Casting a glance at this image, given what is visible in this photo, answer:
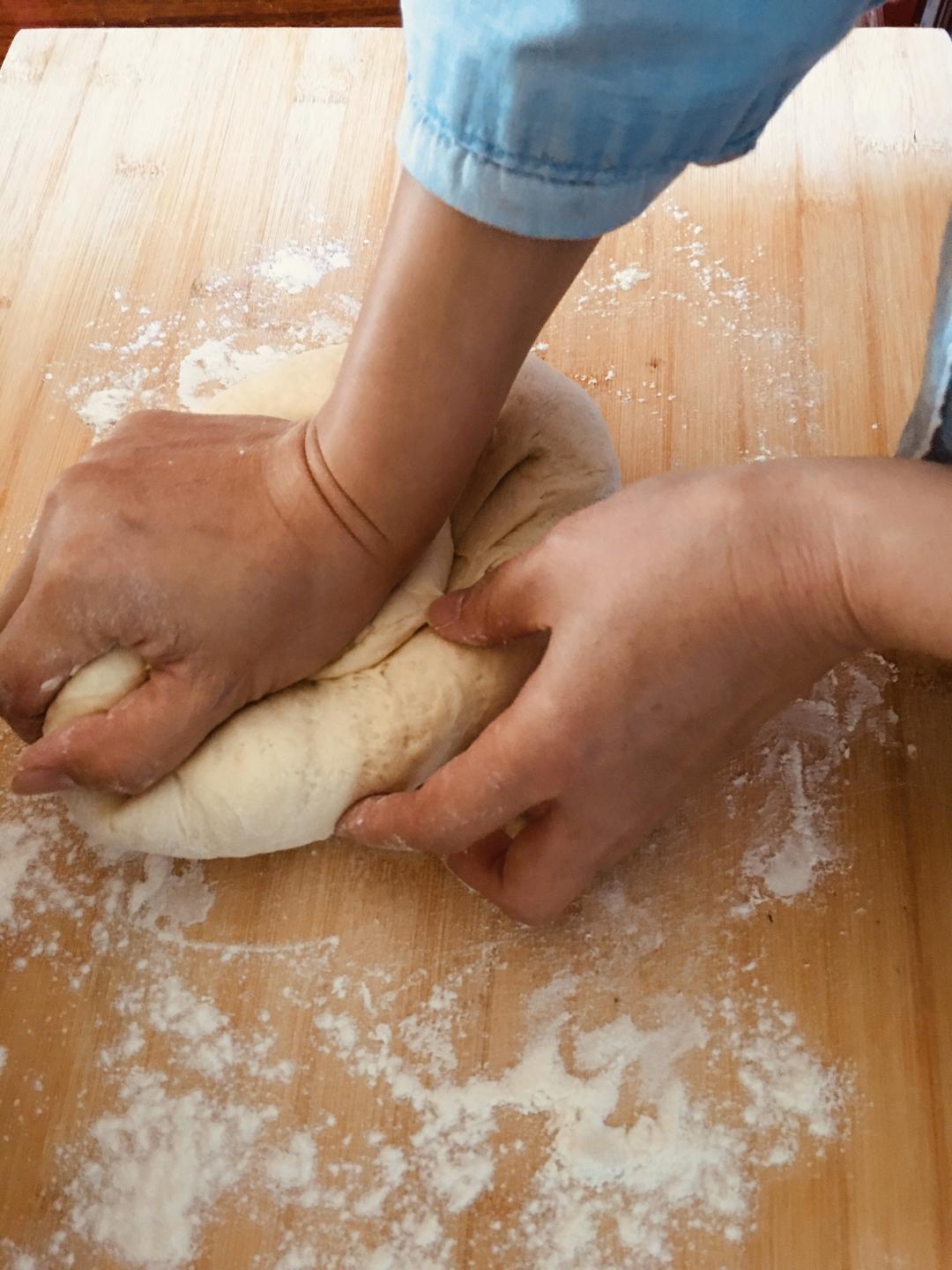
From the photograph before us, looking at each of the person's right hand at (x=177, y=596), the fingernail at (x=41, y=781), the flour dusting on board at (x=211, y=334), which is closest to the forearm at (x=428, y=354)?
the person's right hand at (x=177, y=596)

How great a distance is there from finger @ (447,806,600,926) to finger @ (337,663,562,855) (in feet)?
0.12

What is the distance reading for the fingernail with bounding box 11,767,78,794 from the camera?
940 millimetres

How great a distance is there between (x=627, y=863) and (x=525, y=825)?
108 mm

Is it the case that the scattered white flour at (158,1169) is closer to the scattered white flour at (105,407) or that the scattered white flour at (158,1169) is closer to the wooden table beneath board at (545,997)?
the wooden table beneath board at (545,997)

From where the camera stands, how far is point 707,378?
1.34m

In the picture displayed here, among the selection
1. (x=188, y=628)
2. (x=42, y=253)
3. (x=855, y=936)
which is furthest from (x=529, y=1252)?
(x=42, y=253)

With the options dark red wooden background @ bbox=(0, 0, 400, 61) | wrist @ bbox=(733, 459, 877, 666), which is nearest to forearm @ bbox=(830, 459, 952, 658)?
wrist @ bbox=(733, 459, 877, 666)

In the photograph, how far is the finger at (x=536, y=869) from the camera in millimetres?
969

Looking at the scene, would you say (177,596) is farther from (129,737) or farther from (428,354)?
(428,354)

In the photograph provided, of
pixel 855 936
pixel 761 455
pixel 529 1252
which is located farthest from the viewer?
pixel 761 455

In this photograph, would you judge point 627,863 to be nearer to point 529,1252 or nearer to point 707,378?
point 529,1252

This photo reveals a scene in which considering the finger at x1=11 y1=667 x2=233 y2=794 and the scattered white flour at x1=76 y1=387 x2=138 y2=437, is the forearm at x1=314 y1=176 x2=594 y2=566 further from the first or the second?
the scattered white flour at x1=76 y1=387 x2=138 y2=437

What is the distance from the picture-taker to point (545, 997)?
101 centimetres

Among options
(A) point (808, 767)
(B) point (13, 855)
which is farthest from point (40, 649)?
(A) point (808, 767)
